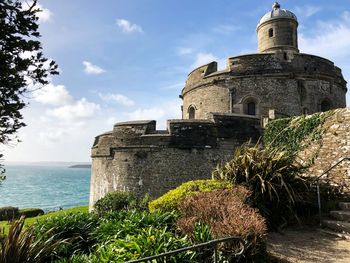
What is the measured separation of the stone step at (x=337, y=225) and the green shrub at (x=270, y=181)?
78 cm

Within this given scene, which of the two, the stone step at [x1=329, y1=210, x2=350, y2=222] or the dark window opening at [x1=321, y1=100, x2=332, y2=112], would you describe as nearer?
the stone step at [x1=329, y1=210, x2=350, y2=222]

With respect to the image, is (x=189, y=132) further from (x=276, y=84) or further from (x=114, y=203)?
(x=276, y=84)

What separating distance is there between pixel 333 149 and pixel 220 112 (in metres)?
6.65

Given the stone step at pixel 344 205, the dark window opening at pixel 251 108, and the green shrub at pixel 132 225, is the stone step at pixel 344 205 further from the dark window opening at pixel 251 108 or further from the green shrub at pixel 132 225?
the dark window opening at pixel 251 108

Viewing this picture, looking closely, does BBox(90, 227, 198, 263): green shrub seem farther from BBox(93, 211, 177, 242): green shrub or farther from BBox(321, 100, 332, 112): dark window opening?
BBox(321, 100, 332, 112): dark window opening

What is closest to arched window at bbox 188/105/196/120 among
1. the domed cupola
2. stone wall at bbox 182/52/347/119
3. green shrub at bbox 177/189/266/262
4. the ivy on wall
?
stone wall at bbox 182/52/347/119

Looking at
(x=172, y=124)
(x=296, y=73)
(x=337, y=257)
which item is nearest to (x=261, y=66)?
(x=296, y=73)

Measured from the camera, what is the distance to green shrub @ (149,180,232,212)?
697 cm

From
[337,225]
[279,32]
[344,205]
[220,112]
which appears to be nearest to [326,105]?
[279,32]

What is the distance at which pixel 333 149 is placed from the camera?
32.9 ft

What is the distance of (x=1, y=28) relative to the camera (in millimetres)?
7090

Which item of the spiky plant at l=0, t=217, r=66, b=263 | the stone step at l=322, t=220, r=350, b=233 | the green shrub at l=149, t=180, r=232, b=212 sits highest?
the green shrub at l=149, t=180, r=232, b=212

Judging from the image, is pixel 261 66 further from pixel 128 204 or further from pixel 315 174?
pixel 128 204

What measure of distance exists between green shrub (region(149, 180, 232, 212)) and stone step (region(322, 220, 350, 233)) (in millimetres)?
2507
